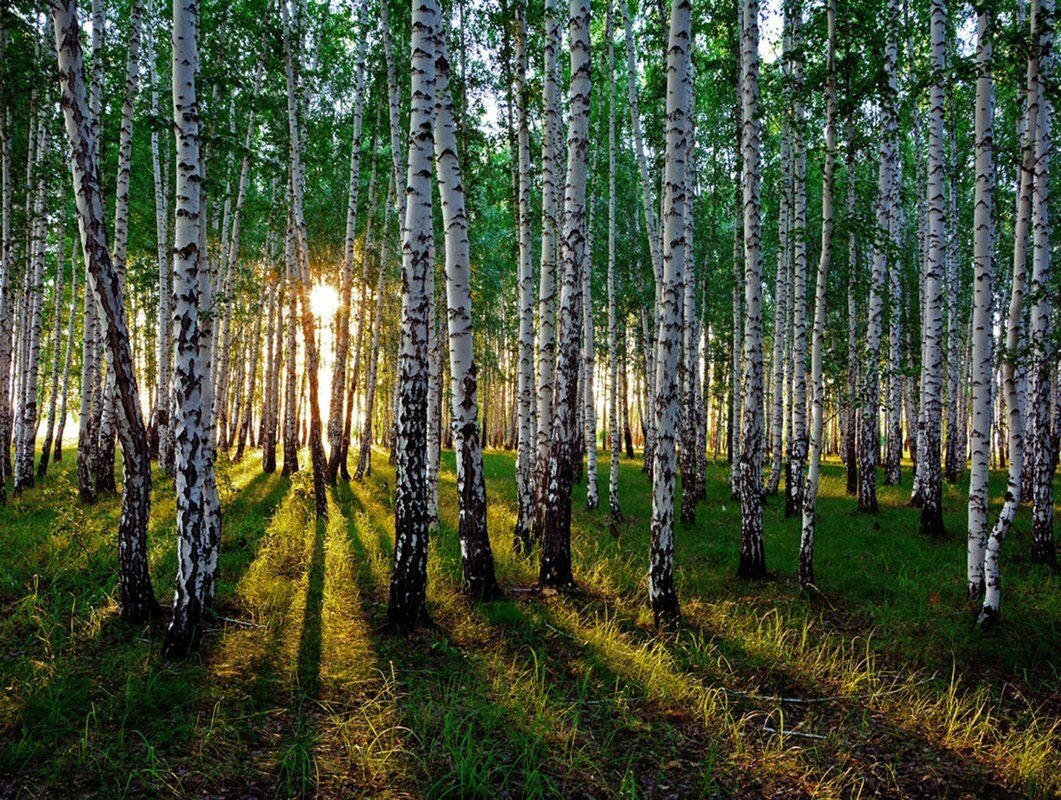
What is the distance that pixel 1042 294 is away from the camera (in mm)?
6223

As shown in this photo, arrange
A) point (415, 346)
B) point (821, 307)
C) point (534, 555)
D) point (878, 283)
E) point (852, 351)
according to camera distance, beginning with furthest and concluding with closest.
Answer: point (852, 351), point (878, 283), point (534, 555), point (821, 307), point (415, 346)

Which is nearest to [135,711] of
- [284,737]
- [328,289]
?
[284,737]

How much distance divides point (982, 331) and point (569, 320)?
455 centimetres

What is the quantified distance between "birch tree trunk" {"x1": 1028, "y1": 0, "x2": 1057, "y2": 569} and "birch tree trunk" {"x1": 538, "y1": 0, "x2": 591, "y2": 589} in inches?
174

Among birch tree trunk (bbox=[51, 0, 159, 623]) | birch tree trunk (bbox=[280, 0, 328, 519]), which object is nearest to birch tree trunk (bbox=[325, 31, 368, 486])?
birch tree trunk (bbox=[280, 0, 328, 519])

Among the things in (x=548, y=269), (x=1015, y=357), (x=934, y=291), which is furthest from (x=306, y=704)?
(x=934, y=291)

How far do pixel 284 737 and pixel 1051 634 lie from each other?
7.42 meters

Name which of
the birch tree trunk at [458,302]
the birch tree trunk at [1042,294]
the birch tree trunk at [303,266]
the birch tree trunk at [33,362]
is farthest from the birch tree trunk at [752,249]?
the birch tree trunk at [33,362]

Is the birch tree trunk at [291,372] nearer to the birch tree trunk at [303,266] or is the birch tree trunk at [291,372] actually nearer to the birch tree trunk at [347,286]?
the birch tree trunk at [347,286]

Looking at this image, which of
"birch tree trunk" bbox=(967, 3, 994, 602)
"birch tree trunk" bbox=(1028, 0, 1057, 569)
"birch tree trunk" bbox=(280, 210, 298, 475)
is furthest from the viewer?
"birch tree trunk" bbox=(280, 210, 298, 475)

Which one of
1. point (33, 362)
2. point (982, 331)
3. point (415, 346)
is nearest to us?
point (415, 346)

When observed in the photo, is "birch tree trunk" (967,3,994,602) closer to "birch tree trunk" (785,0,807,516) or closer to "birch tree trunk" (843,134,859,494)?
"birch tree trunk" (785,0,807,516)

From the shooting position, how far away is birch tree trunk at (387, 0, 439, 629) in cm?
572

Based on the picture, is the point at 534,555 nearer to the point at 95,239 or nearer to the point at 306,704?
the point at 306,704
